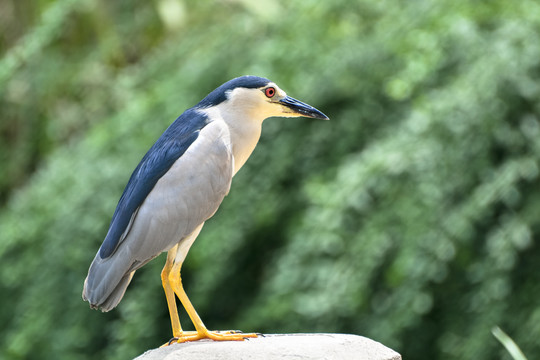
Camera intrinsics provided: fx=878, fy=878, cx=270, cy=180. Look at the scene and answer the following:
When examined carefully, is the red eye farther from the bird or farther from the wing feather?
the wing feather

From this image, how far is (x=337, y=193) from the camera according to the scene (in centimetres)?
413

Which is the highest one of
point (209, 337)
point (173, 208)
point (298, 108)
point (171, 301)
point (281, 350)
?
point (298, 108)

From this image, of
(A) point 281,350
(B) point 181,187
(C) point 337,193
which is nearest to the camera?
(A) point 281,350

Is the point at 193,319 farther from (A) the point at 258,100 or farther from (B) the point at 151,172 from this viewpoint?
(A) the point at 258,100

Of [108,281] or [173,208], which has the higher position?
[173,208]

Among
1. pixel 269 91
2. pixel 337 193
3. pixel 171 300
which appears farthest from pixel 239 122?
pixel 337 193

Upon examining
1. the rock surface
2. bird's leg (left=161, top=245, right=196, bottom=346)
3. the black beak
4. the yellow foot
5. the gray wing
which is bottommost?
the rock surface

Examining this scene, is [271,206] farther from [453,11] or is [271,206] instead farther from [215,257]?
[453,11]

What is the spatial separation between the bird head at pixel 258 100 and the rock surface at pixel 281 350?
775 mm

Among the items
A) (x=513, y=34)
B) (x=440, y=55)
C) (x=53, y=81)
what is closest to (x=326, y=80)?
(x=440, y=55)

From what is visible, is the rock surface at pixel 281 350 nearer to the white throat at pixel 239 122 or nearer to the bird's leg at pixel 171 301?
the bird's leg at pixel 171 301

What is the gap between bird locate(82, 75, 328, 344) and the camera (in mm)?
2961

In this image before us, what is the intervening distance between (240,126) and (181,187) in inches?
11.7

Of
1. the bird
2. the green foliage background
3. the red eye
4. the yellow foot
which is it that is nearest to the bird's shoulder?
the bird
